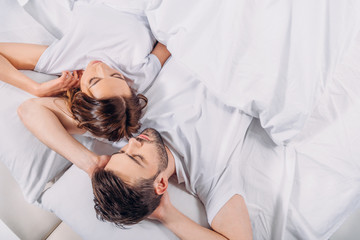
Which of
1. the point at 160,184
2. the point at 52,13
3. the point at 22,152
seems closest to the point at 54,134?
the point at 22,152

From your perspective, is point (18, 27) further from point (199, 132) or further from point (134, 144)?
point (199, 132)

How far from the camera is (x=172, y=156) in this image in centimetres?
90

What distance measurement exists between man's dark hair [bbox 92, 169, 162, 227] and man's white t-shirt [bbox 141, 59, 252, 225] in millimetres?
179

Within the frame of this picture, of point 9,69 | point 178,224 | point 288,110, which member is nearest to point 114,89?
point 9,69

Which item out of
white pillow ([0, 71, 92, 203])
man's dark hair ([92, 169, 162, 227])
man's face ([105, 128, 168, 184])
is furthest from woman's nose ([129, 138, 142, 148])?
white pillow ([0, 71, 92, 203])

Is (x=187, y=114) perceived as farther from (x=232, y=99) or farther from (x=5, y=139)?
(x=5, y=139)

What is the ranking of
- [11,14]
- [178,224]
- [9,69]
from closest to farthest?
[178,224]
[9,69]
[11,14]

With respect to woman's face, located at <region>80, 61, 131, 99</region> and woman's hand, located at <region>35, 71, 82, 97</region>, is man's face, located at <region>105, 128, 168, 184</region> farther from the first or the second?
woman's hand, located at <region>35, 71, 82, 97</region>

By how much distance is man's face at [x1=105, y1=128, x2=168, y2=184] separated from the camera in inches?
29.5

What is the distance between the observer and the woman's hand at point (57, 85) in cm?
91

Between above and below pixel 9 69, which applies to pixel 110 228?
below

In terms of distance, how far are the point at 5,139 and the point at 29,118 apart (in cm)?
11

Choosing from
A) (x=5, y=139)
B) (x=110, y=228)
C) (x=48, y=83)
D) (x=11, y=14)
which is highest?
(x=11, y=14)

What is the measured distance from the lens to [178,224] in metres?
0.78
